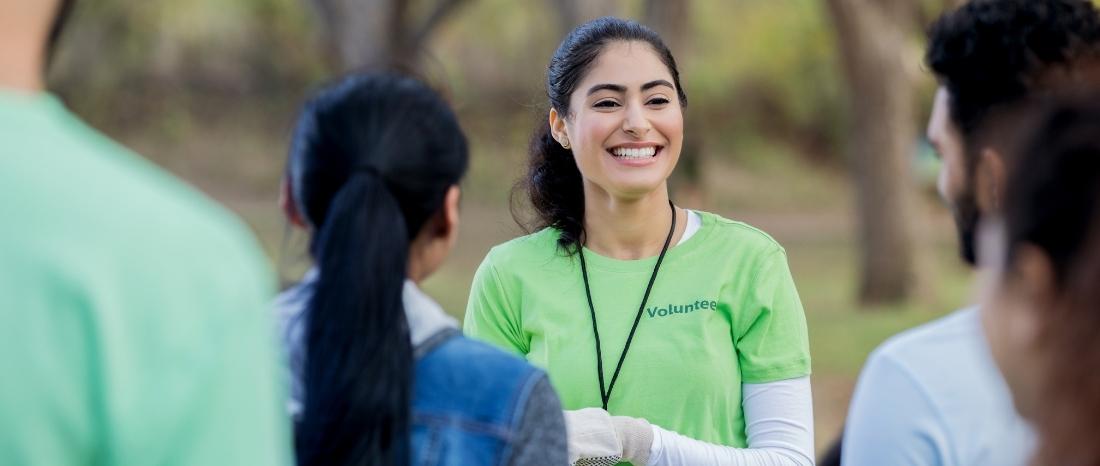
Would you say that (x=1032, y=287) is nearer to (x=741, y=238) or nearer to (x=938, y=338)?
(x=938, y=338)

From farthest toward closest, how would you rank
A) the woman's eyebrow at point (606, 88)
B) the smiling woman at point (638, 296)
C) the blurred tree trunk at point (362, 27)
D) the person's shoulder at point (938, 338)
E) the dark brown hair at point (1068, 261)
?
the blurred tree trunk at point (362, 27) → the woman's eyebrow at point (606, 88) → the smiling woman at point (638, 296) → the person's shoulder at point (938, 338) → the dark brown hair at point (1068, 261)

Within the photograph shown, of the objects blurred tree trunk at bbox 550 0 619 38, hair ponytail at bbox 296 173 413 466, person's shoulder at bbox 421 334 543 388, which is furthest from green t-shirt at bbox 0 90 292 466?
blurred tree trunk at bbox 550 0 619 38

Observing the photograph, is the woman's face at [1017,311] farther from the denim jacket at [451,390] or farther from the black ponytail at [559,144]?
the black ponytail at [559,144]

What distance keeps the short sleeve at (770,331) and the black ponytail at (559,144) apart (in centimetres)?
38

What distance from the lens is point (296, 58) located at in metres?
21.5

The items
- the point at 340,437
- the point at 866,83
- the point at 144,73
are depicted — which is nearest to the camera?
the point at 340,437

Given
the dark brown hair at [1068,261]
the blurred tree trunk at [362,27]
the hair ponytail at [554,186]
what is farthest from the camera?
the blurred tree trunk at [362,27]

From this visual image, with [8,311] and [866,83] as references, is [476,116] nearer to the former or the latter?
[866,83]

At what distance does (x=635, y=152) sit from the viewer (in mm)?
2605

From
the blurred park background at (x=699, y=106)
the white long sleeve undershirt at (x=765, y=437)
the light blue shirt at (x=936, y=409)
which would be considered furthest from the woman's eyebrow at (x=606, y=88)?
the blurred park background at (x=699, y=106)

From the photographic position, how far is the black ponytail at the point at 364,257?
1513 mm

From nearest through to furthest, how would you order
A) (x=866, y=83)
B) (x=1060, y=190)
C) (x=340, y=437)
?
1. (x=1060, y=190)
2. (x=340, y=437)
3. (x=866, y=83)

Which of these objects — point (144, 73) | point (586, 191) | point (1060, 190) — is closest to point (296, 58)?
point (144, 73)

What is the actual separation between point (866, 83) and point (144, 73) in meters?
13.5
